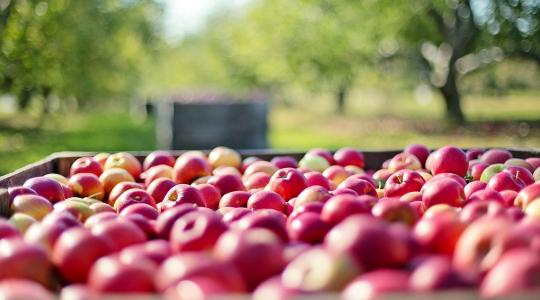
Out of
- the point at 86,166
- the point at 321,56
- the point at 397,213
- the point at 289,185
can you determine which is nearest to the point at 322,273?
the point at 397,213

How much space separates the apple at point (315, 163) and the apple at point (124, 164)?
1057 mm

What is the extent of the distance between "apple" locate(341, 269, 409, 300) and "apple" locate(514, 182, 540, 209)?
3.80 feet

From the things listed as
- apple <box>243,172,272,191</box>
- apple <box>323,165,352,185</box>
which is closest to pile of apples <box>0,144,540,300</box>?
apple <box>243,172,272,191</box>

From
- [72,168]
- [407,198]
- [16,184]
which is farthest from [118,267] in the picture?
[72,168]

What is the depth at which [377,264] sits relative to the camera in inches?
67.7

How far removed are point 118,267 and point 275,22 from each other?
72.5 ft

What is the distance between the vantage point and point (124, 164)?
165 inches

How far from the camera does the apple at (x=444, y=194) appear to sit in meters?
2.77

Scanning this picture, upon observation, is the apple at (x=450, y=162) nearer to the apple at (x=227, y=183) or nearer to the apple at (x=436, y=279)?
the apple at (x=227, y=183)

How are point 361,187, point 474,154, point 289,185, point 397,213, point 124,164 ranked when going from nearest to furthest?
point 397,213 < point 361,187 < point 289,185 < point 124,164 < point 474,154

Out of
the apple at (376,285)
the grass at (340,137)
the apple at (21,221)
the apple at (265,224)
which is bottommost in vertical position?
the grass at (340,137)

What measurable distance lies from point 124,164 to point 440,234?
2.67m

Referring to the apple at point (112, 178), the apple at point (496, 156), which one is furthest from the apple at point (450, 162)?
the apple at point (112, 178)

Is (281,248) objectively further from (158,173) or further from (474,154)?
(474,154)
